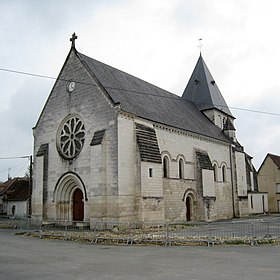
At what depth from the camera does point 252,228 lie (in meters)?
16.3

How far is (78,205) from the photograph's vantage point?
2347 centimetres

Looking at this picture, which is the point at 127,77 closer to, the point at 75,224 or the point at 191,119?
the point at 191,119

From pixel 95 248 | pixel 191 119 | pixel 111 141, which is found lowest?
pixel 95 248

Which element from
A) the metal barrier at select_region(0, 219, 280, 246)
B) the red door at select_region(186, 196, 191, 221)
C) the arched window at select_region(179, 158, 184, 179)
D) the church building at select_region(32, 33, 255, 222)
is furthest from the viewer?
the red door at select_region(186, 196, 191, 221)

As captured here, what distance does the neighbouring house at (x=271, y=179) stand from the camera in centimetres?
4512

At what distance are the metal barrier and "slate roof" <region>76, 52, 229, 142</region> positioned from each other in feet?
23.3

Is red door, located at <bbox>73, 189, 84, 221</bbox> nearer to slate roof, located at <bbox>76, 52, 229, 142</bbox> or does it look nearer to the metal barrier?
the metal barrier

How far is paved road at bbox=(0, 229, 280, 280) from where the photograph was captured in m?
8.30

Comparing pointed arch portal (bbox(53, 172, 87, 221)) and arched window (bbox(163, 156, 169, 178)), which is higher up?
arched window (bbox(163, 156, 169, 178))

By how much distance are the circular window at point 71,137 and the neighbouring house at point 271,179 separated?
30.6m

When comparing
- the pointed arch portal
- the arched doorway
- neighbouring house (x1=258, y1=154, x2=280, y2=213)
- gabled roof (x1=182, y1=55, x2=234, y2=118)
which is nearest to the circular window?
the pointed arch portal

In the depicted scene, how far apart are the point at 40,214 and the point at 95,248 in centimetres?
1177

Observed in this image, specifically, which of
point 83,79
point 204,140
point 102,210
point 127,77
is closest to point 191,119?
point 204,140

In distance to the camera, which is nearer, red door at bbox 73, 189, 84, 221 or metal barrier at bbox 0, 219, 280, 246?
metal barrier at bbox 0, 219, 280, 246
